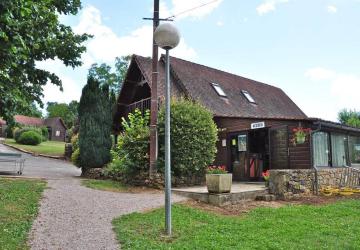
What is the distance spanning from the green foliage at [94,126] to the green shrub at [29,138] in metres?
26.6

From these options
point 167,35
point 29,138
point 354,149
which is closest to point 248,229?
point 167,35

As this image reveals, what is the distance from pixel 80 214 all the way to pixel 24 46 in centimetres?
399

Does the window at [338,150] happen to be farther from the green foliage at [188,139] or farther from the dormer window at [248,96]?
the dormer window at [248,96]

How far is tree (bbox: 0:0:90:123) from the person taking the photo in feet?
17.7

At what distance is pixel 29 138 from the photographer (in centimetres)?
4084

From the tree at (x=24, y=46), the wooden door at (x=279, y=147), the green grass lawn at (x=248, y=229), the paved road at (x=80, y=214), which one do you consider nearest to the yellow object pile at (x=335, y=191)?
the wooden door at (x=279, y=147)

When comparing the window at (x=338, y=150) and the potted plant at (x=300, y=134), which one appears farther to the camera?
the window at (x=338, y=150)

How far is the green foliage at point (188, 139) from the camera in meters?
12.7

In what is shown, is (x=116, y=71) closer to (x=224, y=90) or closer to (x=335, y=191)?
(x=224, y=90)

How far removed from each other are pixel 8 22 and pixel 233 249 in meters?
4.76

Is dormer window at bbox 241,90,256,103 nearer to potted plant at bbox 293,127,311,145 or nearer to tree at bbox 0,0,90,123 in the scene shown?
potted plant at bbox 293,127,311,145

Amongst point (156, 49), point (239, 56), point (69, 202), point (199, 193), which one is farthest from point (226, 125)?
point (69, 202)

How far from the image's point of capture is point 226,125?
53.8ft

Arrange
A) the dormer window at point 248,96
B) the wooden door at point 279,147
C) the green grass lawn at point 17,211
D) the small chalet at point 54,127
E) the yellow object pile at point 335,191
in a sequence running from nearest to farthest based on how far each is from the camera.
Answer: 1. the green grass lawn at point 17,211
2. the yellow object pile at point 335,191
3. the wooden door at point 279,147
4. the dormer window at point 248,96
5. the small chalet at point 54,127
